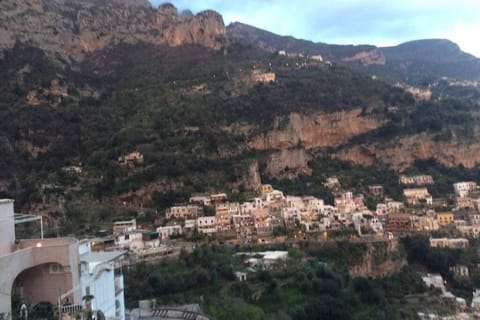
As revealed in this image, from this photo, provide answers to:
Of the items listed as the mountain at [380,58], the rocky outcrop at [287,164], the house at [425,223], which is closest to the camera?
the house at [425,223]

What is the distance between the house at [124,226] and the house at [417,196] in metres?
18.5

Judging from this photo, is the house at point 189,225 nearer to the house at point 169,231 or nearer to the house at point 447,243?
the house at point 169,231

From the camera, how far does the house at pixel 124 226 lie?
35.3 m

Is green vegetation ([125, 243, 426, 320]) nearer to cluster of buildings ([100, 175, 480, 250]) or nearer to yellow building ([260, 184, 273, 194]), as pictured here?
cluster of buildings ([100, 175, 480, 250])

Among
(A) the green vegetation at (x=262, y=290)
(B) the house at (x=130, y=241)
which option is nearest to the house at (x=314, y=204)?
(A) the green vegetation at (x=262, y=290)

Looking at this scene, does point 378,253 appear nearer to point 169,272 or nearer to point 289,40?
point 169,272

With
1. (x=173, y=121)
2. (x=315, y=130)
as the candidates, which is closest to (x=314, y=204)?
(x=315, y=130)

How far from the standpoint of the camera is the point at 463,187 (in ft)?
154

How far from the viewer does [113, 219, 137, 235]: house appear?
35.3 m

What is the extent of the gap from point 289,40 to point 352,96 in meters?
52.0

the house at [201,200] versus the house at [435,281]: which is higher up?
the house at [201,200]

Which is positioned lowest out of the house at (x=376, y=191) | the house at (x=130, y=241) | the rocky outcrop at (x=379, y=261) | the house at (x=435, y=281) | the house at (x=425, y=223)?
the house at (x=435, y=281)

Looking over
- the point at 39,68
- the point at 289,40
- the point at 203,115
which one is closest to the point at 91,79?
the point at 39,68

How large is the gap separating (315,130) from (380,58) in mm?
55946
